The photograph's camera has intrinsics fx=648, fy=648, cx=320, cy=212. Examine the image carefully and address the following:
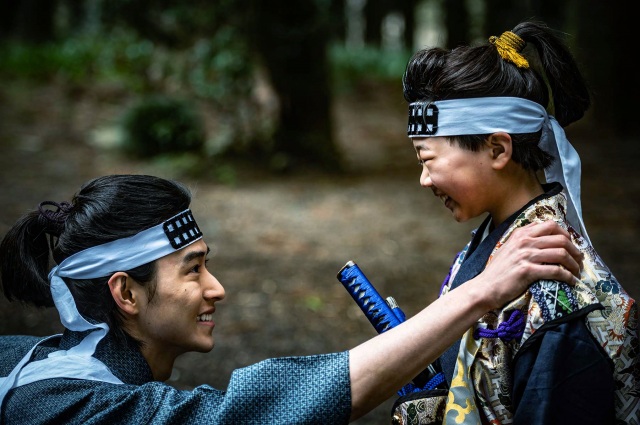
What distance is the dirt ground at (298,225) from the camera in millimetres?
5379

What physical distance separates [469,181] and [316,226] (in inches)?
232

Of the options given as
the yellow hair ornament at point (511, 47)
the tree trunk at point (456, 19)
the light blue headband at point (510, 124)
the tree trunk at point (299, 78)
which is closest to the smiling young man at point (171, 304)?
the light blue headband at point (510, 124)

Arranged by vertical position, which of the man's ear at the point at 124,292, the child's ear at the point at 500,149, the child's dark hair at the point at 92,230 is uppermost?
the child's ear at the point at 500,149

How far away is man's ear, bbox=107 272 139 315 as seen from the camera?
2262 mm

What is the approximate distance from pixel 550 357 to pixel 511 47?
109 cm

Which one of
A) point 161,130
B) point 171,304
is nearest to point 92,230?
point 171,304

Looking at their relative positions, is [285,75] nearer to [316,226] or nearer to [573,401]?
[316,226]

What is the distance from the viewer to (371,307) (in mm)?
2363

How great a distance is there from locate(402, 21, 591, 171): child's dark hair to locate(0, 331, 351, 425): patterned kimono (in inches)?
38.1

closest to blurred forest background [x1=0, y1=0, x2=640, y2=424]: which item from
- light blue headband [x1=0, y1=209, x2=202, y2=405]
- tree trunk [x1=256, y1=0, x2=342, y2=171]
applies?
tree trunk [x1=256, y1=0, x2=342, y2=171]

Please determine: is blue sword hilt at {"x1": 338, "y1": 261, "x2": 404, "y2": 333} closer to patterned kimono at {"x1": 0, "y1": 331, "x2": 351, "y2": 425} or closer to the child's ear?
patterned kimono at {"x1": 0, "y1": 331, "x2": 351, "y2": 425}

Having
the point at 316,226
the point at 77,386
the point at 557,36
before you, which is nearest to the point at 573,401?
the point at 557,36

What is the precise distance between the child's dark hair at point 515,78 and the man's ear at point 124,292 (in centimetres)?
124

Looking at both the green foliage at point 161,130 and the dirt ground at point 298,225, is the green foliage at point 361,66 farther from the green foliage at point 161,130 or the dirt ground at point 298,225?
the green foliage at point 161,130
